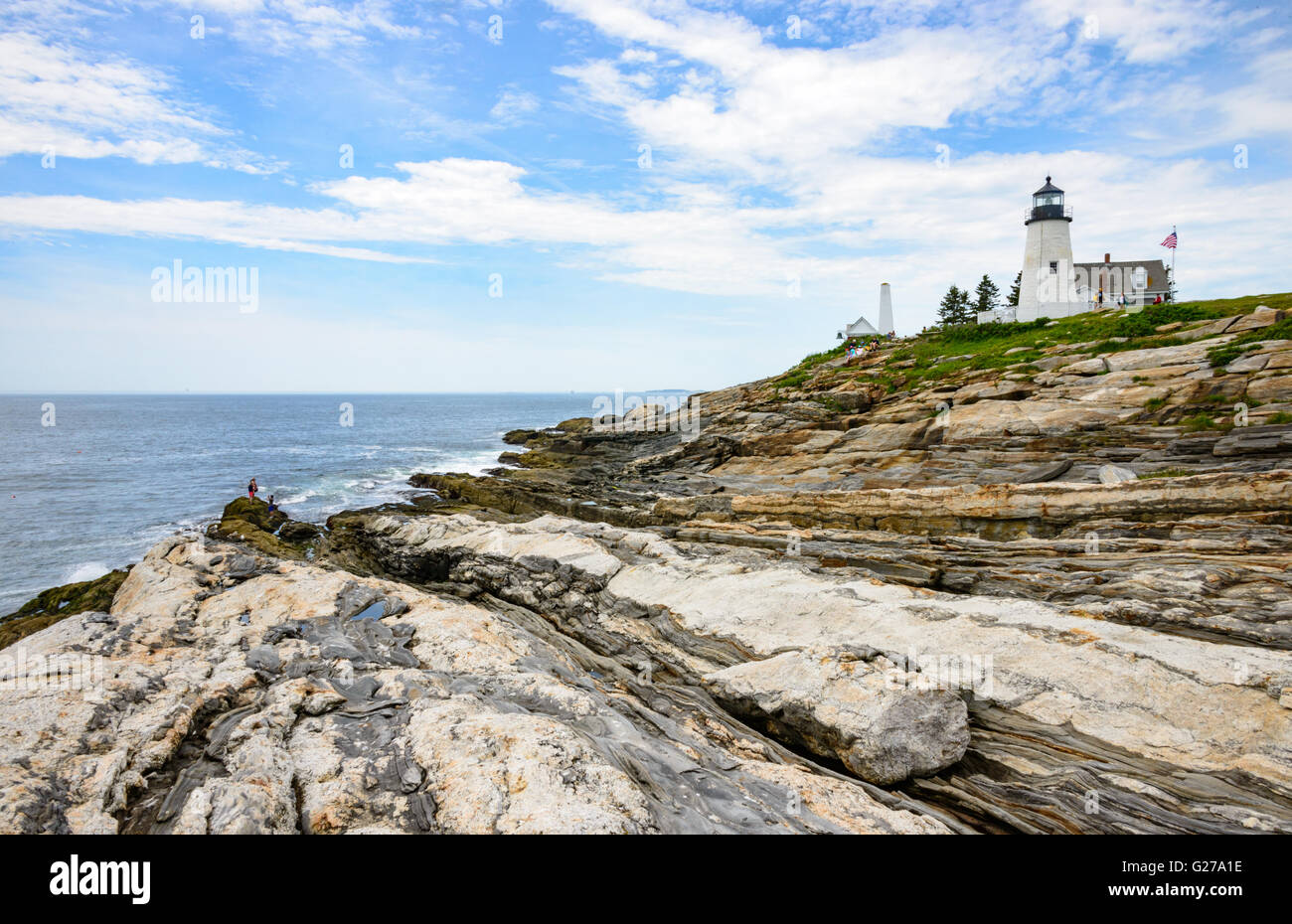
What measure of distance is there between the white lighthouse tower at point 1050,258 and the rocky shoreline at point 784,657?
67.4 feet

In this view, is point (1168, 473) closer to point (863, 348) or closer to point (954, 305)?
point (863, 348)

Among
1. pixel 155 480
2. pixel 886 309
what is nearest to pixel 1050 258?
pixel 886 309

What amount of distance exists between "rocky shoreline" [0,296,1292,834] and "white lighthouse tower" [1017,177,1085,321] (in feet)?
67.4

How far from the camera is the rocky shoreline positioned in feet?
28.3

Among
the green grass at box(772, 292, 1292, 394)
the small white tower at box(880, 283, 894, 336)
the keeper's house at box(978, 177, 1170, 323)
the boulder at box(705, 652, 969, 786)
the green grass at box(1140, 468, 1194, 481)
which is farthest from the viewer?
the small white tower at box(880, 283, 894, 336)

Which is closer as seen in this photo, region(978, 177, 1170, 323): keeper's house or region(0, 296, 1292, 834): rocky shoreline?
region(0, 296, 1292, 834): rocky shoreline

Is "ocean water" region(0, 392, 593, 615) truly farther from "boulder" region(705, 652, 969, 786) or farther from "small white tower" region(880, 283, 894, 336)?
"small white tower" region(880, 283, 894, 336)

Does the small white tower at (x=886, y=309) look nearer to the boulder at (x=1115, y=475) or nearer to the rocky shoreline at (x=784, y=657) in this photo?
the rocky shoreline at (x=784, y=657)

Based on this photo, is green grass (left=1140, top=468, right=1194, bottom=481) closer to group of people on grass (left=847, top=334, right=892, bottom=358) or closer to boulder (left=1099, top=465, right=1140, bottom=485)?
boulder (left=1099, top=465, right=1140, bottom=485)

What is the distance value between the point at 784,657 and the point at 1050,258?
48.9 m

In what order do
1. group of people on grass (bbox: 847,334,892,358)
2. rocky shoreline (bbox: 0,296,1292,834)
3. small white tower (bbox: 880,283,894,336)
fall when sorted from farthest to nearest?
small white tower (bbox: 880,283,894,336), group of people on grass (bbox: 847,334,892,358), rocky shoreline (bbox: 0,296,1292,834)

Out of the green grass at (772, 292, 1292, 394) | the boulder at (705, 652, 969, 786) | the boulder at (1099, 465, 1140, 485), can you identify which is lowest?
the boulder at (705, 652, 969, 786)

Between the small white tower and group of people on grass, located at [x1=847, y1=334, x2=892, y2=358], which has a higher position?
the small white tower

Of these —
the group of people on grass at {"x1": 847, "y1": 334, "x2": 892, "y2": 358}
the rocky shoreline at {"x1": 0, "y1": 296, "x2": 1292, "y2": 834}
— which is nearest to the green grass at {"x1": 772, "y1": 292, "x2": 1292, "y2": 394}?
the rocky shoreline at {"x1": 0, "y1": 296, "x2": 1292, "y2": 834}
